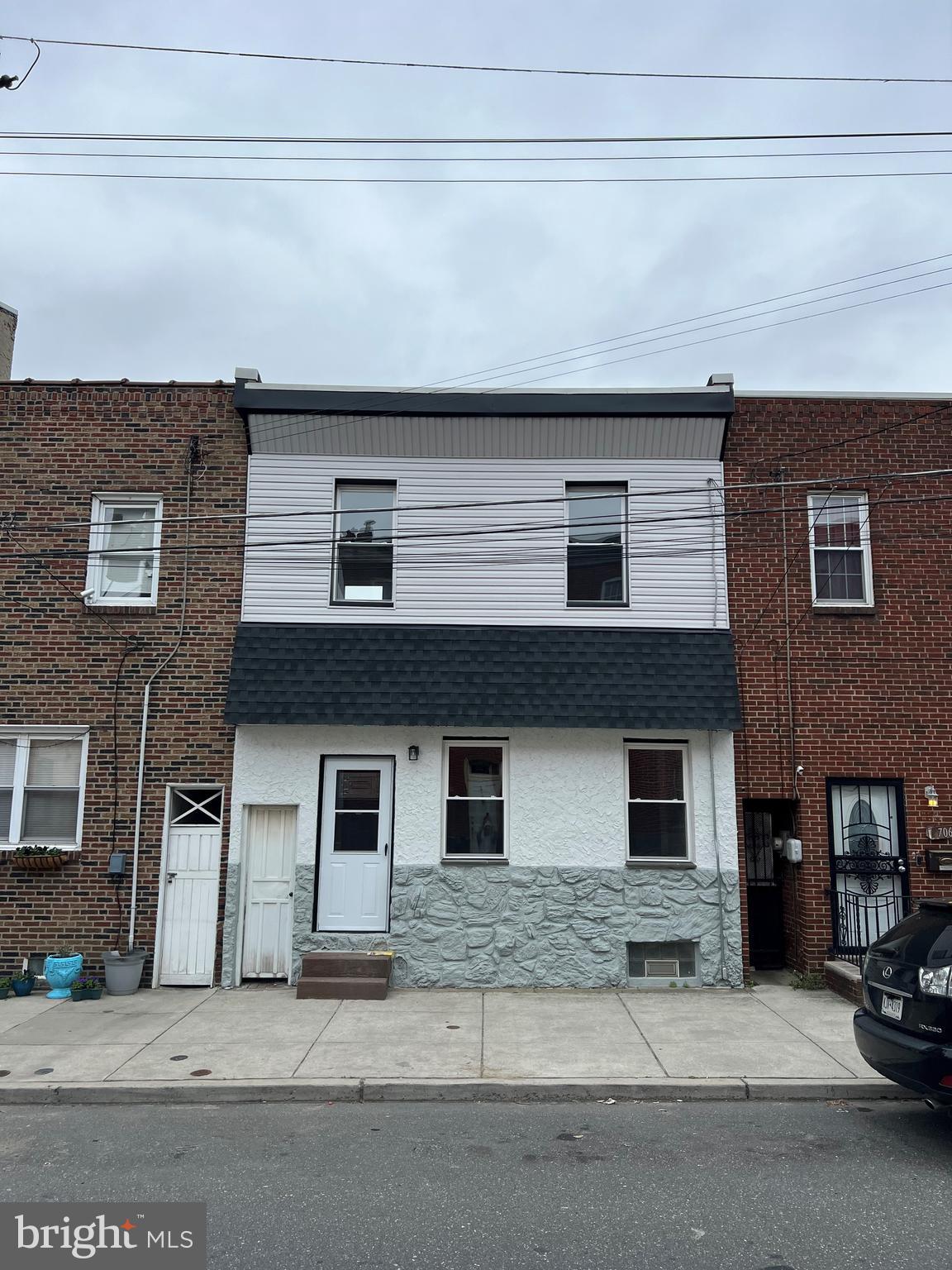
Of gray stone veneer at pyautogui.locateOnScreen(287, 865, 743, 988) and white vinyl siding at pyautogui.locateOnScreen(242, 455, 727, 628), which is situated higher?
white vinyl siding at pyautogui.locateOnScreen(242, 455, 727, 628)

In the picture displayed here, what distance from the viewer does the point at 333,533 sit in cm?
1118

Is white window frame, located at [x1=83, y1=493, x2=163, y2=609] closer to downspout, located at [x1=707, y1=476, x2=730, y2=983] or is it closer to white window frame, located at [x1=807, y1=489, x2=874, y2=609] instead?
downspout, located at [x1=707, y1=476, x2=730, y2=983]

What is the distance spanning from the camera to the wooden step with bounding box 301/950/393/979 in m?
10.0

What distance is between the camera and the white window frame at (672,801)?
10609 mm

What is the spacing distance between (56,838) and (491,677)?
5.43 metres

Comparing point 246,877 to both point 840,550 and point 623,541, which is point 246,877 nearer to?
point 623,541

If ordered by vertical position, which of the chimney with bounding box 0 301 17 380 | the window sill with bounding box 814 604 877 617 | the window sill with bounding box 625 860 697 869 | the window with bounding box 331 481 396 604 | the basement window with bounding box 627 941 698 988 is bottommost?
the basement window with bounding box 627 941 698 988

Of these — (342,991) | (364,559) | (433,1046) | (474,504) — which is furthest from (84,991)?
(474,504)

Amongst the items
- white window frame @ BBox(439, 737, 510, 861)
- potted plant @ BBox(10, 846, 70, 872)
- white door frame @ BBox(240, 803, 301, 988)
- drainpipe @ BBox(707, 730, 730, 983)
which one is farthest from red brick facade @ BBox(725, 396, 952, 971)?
potted plant @ BBox(10, 846, 70, 872)

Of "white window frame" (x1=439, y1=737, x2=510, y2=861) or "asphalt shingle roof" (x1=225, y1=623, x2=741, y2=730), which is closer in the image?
"asphalt shingle roof" (x1=225, y1=623, x2=741, y2=730)

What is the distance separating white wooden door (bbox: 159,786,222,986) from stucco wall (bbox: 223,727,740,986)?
0.30m

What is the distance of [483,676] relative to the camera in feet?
34.9

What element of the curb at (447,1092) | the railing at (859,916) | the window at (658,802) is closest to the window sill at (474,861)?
the window at (658,802)

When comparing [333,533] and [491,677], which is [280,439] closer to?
[333,533]
